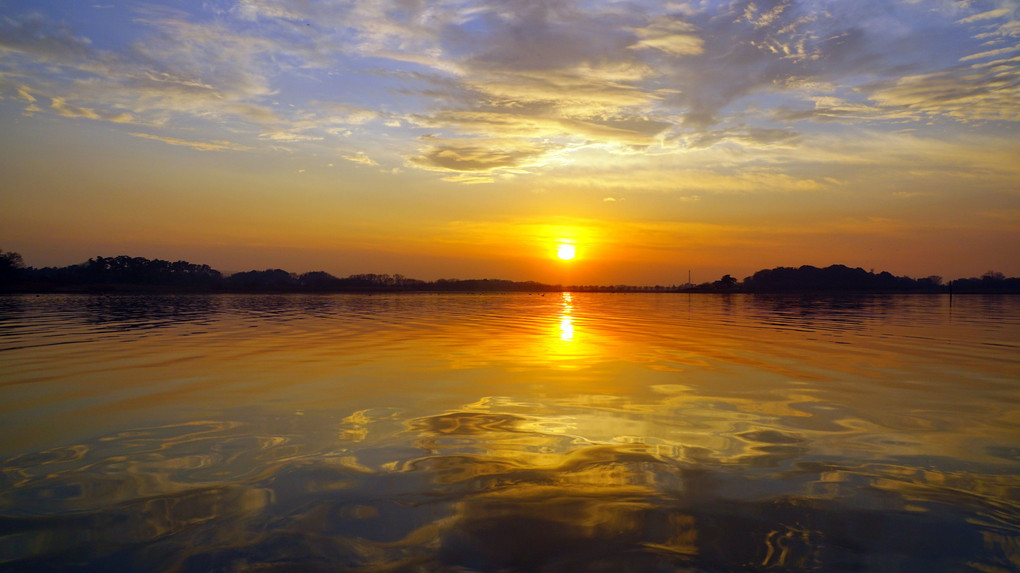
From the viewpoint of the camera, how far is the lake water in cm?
449

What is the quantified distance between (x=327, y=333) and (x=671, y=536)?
2299 centimetres

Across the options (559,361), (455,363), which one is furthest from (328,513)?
(559,361)

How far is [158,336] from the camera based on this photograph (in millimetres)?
22734

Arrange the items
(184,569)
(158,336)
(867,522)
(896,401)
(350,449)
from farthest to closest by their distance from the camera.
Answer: (158,336)
(896,401)
(350,449)
(867,522)
(184,569)

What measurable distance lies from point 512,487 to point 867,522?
3499mm

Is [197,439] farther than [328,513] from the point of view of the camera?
Yes

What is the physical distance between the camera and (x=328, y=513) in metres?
5.23

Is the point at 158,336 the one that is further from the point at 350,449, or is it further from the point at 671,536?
the point at 671,536

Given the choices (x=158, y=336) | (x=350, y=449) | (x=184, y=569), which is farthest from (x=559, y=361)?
(x=158, y=336)

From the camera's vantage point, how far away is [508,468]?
653 centimetres

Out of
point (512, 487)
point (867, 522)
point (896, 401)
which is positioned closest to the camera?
point (867, 522)

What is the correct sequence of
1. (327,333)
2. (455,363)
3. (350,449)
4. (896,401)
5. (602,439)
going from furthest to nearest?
(327,333) < (455,363) < (896,401) < (602,439) < (350,449)

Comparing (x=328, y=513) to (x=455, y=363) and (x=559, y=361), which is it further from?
(x=559, y=361)

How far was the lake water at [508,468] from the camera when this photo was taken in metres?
4.49
